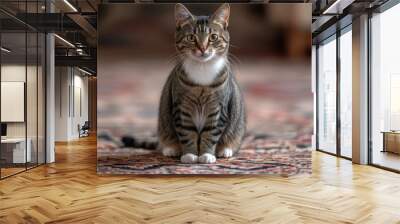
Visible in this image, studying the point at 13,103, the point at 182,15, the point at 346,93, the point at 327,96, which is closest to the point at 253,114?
the point at 182,15

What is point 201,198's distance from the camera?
4398 millimetres

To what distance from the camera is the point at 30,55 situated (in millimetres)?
6598

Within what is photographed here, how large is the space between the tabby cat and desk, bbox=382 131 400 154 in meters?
2.77

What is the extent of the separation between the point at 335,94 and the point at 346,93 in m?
0.66

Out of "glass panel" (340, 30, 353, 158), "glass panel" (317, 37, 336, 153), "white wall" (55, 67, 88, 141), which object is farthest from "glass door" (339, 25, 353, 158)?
"white wall" (55, 67, 88, 141)

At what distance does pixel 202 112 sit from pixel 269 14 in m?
1.84

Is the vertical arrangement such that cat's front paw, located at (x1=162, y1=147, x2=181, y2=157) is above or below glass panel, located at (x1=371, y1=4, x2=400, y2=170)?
below

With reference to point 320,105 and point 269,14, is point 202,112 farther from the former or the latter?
point 320,105

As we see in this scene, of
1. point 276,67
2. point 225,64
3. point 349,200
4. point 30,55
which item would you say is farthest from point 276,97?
point 30,55

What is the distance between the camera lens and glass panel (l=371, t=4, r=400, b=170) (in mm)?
6445

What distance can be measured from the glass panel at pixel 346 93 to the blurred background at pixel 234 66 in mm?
2679

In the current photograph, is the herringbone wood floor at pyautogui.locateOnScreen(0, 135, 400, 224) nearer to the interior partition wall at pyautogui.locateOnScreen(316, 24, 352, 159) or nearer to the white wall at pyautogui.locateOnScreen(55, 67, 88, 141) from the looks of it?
the interior partition wall at pyautogui.locateOnScreen(316, 24, 352, 159)

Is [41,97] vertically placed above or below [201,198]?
above

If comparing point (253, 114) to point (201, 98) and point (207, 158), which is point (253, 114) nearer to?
point (201, 98)
